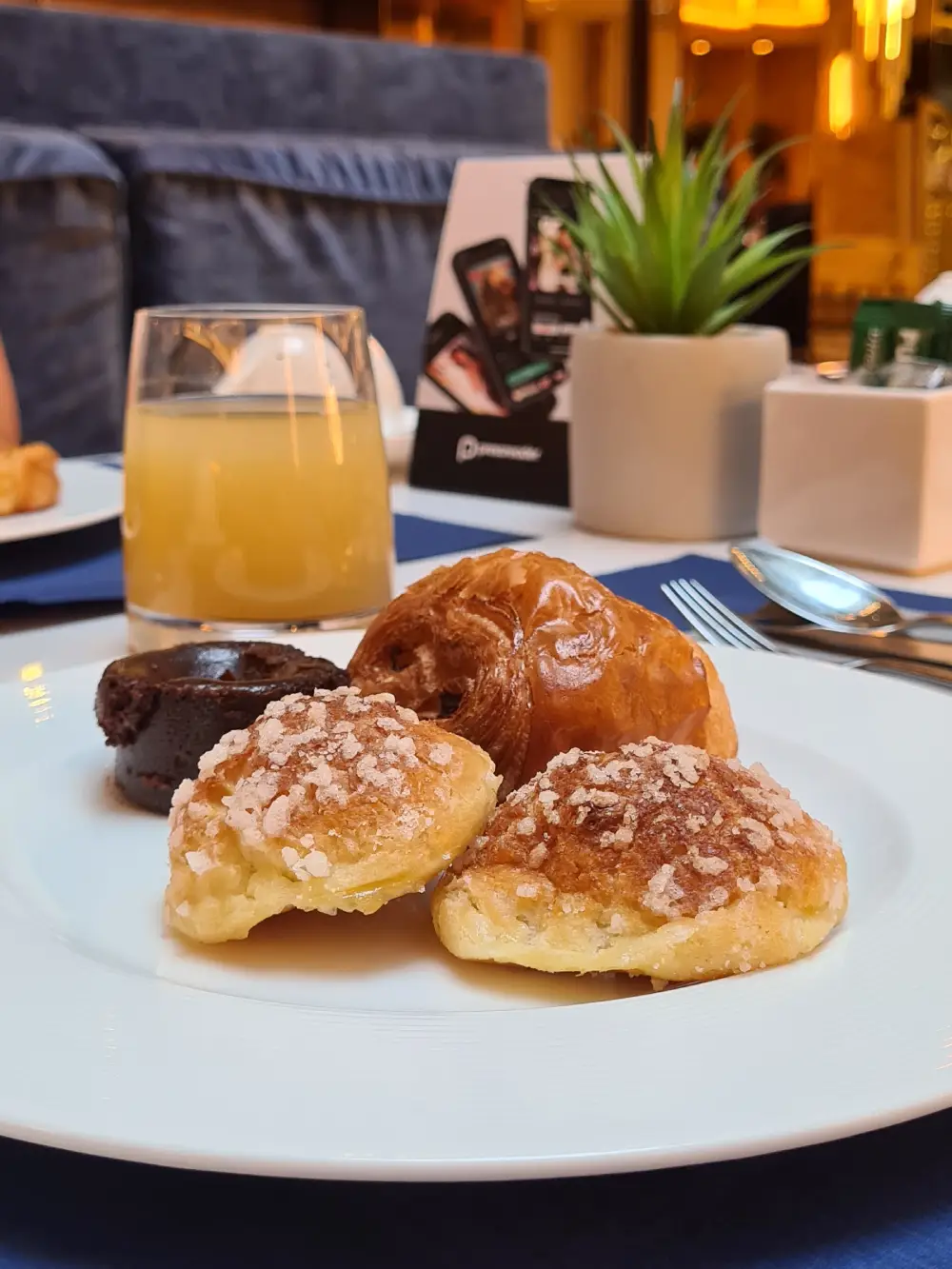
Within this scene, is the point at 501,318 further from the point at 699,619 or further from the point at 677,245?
the point at 699,619

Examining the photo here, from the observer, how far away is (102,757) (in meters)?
0.83

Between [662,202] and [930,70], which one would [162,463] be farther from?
[930,70]

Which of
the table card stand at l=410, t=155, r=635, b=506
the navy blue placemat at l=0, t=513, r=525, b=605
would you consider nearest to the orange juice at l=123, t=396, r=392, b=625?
the navy blue placemat at l=0, t=513, r=525, b=605

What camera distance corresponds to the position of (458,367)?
71.8 inches

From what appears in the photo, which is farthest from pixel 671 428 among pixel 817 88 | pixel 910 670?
pixel 817 88

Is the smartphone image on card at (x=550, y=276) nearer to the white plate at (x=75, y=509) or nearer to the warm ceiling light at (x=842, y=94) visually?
the white plate at (x=75, y=509)

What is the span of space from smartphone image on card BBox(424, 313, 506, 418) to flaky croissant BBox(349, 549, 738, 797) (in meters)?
0.97

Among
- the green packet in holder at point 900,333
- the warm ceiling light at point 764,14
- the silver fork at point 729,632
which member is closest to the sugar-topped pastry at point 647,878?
the silver fork at point 729,632

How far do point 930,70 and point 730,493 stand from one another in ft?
21.3

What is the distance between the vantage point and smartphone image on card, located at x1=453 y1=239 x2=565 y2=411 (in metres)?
1.76

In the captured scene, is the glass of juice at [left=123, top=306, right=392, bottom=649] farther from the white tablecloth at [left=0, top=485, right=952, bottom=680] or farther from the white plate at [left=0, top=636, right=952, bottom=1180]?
the white plate at [left=0, top=636, right=952, bottom=1180]

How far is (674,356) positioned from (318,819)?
996mm

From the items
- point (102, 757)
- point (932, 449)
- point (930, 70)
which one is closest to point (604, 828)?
point (102, 757)

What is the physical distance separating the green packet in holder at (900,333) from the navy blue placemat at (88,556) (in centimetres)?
44
